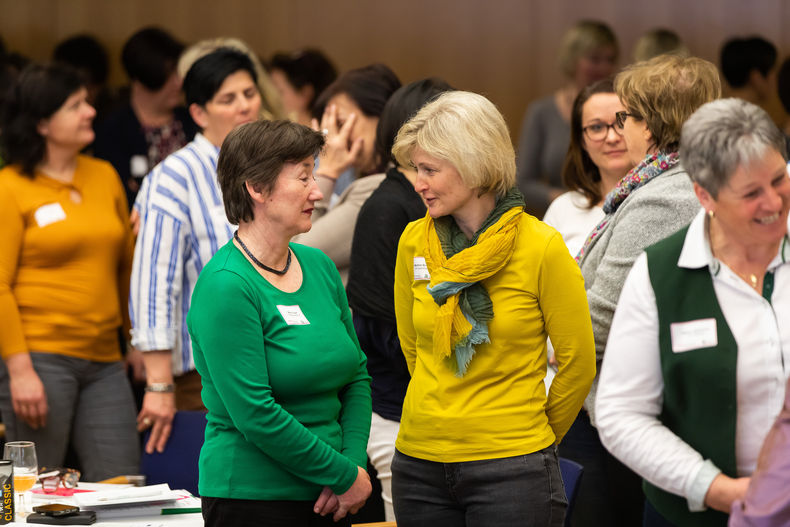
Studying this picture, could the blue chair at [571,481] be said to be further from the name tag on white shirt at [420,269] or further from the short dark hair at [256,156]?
the short dark hair at [256,156]

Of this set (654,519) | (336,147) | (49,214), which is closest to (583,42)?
(336,147)

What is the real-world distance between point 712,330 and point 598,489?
3.44 feet

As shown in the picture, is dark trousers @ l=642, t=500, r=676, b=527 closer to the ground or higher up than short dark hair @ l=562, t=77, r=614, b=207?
closer to the ground

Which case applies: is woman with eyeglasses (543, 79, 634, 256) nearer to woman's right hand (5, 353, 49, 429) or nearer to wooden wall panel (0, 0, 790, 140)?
woman's right hand (5, 353, 49, 429)

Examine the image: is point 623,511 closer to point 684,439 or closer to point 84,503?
point 684,439

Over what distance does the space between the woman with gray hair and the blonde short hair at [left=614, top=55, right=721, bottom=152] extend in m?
0.68

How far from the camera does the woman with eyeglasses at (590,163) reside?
10.3ft

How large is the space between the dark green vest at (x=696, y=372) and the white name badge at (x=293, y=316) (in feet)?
2.71

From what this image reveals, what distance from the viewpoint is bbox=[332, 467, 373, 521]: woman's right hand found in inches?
94.7

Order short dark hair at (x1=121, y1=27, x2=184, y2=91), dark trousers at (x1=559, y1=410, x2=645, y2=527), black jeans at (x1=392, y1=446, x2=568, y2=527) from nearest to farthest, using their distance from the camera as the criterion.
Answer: black jeans at (x1=392, y1=446, x2=568, y2=527) < dark trousers at (x1=559, y1=410, x2=645, y2=527) < short dark hair at (x1=121, y1=27, x2=184, y2=91)

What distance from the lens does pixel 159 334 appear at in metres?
3.48

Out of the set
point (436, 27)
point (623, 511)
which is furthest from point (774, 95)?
point (623, 511)

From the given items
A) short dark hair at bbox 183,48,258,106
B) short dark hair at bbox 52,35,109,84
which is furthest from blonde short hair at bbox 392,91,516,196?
short dark hair at bbox 52,35,109,84

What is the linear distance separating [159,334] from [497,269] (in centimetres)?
161
